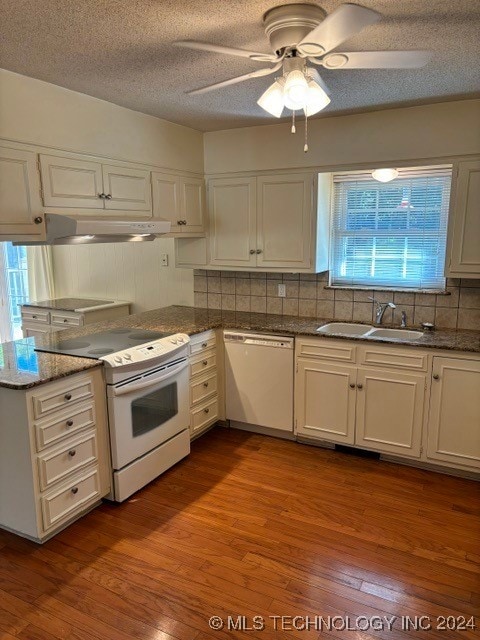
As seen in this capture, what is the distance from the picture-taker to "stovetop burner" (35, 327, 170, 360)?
8.59ft

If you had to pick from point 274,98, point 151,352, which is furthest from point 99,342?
point 274,98

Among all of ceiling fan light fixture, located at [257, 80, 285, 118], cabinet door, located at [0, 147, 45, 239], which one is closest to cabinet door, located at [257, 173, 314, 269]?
ceiling fan light fixture, located at [257, 80, 285, 118]

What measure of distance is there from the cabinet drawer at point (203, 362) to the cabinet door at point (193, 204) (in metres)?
1.00

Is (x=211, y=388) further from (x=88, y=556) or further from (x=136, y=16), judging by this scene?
(x=136, y=16)

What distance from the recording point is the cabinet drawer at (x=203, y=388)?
10.7 ft

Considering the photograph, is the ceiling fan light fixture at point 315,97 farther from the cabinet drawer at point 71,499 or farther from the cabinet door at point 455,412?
the cabinet drawer at point 71,499

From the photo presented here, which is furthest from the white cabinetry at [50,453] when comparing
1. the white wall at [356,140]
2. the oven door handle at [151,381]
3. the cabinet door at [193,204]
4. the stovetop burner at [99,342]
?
the white wall at [356,140]

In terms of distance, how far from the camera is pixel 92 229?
2523mm

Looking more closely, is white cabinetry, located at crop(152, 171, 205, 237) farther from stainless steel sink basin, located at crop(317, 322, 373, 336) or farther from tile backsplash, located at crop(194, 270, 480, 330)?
stainless steel sink basin, located at crop(317, 322, 373, 336)

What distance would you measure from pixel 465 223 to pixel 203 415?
226 centimetres

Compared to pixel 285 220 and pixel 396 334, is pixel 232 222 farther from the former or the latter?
pixel 396 334

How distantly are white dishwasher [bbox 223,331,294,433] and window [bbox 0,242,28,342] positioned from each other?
2676 millimetres

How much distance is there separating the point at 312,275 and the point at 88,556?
2487 millimetres

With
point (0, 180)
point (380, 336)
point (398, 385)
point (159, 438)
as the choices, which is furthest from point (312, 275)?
point (0, 180)
